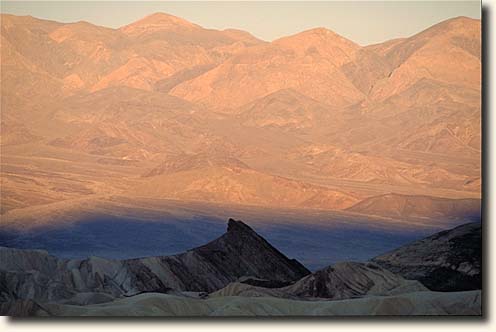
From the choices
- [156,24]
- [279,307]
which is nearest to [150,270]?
[279,307]

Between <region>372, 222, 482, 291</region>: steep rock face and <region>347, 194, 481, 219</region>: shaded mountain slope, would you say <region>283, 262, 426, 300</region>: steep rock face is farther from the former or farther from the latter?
<region>347, 194, 481, 219</region>: shaded mountain slope

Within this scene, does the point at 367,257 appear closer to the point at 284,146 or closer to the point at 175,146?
the point at 284,146

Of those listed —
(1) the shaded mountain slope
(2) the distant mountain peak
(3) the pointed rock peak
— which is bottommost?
(3) the pointed rock peak

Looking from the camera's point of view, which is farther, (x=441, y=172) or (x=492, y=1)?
(x=441, y=172)

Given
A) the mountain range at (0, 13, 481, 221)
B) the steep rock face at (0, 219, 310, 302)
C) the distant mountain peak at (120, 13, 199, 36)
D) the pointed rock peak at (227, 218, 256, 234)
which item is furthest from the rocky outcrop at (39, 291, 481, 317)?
the distant mountain peak at (120, 13, 199, 36)

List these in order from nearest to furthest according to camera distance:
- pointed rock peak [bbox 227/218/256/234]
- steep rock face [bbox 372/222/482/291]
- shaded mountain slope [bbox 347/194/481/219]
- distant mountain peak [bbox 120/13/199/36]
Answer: steep rock face [bbox 372/222/482/291]
shaded mountain slope [bbox 347/194/481/219]
pointed rock peak [bbox 227/218/256/234]
distant mountain peak [bbox 120/13/199/36]


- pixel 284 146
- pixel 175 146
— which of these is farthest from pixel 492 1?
pixel 175 146

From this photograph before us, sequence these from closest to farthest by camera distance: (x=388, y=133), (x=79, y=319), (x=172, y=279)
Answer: (x=79, y=319) → (x=172, y=279) → (x=388, y=133)
